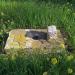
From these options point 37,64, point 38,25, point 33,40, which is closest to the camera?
point 37,64

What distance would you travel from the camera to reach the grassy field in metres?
4.44

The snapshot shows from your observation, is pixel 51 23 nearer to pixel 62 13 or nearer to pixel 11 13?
pixel 62 13

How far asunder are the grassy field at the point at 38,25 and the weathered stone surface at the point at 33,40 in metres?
0.19

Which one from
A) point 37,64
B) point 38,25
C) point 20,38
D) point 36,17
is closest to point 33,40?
point 20,38

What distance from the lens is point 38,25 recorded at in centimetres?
645

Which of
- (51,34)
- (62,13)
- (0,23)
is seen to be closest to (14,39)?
(51,34)

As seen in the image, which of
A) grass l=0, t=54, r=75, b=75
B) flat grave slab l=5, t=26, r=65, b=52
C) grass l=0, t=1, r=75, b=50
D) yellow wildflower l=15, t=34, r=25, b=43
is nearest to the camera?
grass l=0, t=54, r=75, b=75

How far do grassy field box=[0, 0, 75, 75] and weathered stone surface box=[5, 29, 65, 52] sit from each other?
19cm

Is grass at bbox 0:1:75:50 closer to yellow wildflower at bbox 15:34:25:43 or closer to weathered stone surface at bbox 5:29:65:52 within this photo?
weathered stone surface at bbox 5:29:65:52

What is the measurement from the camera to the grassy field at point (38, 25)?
4441mm

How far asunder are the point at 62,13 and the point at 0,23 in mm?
1265

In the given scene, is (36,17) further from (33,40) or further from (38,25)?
(33,40)

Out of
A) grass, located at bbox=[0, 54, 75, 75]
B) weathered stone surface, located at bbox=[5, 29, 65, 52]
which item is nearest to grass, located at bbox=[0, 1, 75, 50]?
weathered stone surface, located at bbox=[5, 29, 65, 52]

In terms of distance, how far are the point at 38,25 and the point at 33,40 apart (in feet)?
2.94
